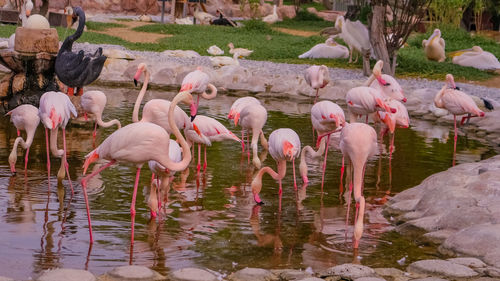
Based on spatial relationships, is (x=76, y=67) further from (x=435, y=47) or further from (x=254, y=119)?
(x=435, y=47)

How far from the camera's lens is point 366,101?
8.70 meters

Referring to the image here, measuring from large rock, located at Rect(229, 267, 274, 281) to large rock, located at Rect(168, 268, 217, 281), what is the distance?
0.14 m

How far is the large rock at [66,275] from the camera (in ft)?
15.0

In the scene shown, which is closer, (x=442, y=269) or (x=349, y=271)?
(x=349, y=271)

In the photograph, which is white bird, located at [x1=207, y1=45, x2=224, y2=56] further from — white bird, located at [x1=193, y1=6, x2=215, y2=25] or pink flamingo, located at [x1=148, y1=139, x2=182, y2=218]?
pink flamingo, located at [x1=148, y1=139, x2=182, y2=218]

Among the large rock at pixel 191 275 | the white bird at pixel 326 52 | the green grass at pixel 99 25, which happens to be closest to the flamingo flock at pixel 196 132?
the large rock at pixel 191 275

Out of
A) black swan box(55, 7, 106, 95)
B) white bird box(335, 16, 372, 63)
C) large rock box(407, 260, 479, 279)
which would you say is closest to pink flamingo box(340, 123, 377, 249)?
large rock box(407, 260, 479, 279)

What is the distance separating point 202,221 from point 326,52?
12.8 metres

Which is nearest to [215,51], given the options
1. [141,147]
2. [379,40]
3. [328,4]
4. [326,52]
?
[326,52]

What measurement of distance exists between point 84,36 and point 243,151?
1224 cm

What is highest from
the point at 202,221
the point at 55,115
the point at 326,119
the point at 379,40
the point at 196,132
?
the point at 379,40

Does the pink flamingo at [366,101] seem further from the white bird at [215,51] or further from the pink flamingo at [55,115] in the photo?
the white bird at [215,51]

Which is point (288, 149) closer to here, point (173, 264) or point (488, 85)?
point (173, 264)

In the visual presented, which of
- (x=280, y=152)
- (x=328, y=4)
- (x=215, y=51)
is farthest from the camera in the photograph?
(x=328, y=4)
